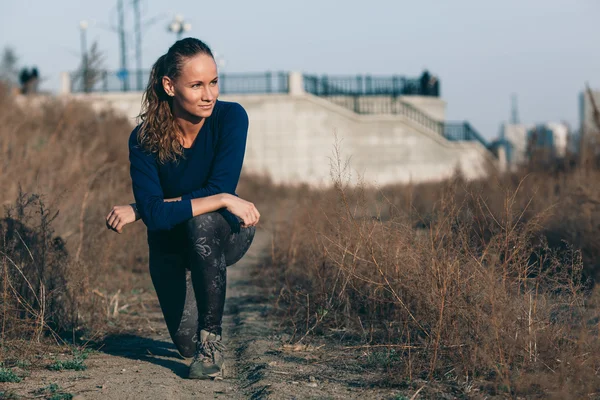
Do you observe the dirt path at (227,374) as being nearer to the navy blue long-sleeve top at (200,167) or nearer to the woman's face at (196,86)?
the navy blue long-sleeve top at (200,167)

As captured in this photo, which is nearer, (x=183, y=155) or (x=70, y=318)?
(x=183, y=155)

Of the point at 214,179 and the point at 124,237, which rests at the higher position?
the point at 214,179

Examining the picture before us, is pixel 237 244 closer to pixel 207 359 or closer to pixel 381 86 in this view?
pixel 207 359

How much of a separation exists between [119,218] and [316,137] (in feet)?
89.9

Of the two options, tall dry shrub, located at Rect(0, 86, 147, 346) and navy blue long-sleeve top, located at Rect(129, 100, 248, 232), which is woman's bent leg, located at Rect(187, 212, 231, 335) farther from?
tall dry shrub, located at Rect(0, 86, 147, 346)

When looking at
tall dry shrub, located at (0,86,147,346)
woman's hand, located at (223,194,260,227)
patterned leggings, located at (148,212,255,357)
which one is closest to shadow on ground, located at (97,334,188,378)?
patterned leggings, located at (148,212,255,357)

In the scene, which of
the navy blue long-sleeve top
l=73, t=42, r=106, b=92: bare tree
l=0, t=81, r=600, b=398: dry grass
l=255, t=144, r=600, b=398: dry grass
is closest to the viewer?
l=255, t=144, r=600, b=398: dry grass

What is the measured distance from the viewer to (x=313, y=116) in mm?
Answer: 31234

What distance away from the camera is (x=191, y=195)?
4.22 meters

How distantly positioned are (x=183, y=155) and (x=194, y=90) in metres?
0.37

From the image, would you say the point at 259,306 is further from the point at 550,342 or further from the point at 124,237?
the point at 550,342

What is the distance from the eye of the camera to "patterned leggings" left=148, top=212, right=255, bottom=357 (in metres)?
4.12

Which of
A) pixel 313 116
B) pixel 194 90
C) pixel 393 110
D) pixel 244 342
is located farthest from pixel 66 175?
pixel 393 110

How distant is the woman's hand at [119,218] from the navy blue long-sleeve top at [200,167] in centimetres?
6
